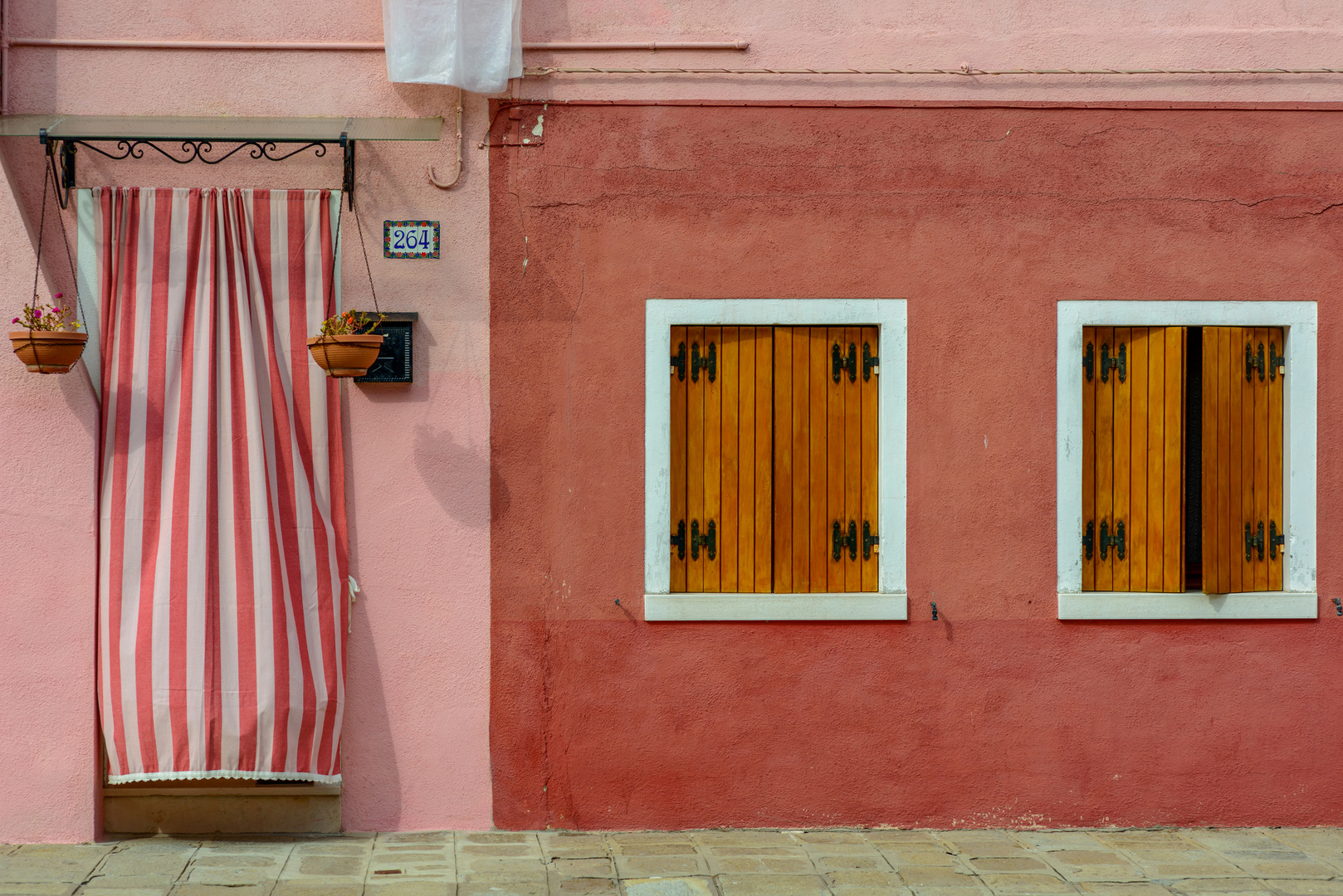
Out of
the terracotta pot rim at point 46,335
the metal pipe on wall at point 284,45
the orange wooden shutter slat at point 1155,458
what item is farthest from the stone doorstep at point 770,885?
the metal pipe on wall at point 284,45

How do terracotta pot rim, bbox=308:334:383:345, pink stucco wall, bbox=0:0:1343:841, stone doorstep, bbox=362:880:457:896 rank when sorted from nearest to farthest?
stone doorstep, bbox=362:880:457:896
terracotta pot rim, bbox=308:334:383:345
pink stucco wall, bbox=0:0:1343:841

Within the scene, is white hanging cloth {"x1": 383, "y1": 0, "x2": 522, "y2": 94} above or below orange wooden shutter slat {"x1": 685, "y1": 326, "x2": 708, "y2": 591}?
above

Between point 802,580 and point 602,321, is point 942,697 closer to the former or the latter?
point 802,580

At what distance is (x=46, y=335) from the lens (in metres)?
5.60

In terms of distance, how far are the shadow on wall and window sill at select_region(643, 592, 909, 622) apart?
94cm

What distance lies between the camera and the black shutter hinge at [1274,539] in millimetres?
6379

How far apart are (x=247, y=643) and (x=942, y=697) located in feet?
10.9

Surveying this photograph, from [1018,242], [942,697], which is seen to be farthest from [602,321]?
[942,697]

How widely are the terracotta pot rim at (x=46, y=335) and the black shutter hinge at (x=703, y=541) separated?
2.92 metres

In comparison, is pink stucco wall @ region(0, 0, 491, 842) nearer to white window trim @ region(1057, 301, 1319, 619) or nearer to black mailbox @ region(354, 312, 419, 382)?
black mailbox @ region(354, 312, 419, 382)

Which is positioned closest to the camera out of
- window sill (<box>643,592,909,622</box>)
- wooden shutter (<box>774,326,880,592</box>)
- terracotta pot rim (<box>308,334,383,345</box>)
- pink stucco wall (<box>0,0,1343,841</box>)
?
terracotta pot rim (<box>308,334,383,345</box>)

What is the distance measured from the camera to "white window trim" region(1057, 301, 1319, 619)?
6.27 m

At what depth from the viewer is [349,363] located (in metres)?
5.76

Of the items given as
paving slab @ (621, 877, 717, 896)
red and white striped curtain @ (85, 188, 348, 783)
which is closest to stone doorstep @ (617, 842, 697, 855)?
paving slab @ (621, 877, 717, 896)
